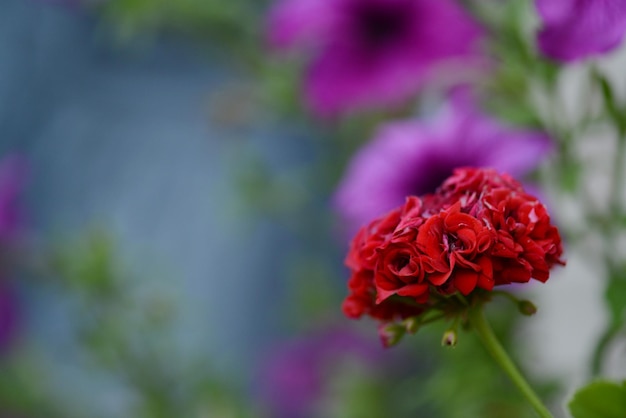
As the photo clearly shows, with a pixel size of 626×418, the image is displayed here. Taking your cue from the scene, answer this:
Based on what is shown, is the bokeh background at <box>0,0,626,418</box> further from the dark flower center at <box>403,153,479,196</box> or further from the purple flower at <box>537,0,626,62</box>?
the purple flower at <box>537,0,626,62</box>

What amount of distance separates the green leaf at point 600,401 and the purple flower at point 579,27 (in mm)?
110

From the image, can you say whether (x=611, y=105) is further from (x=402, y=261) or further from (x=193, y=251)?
(x=193, y=251)

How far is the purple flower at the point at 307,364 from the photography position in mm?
968

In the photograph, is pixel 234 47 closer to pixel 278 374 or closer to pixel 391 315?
pixel 278 374

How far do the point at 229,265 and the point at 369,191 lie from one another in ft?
2.80

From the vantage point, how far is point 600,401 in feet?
0.79

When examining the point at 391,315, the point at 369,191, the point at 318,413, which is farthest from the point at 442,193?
the point at 318,413

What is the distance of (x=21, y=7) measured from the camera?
126 cm

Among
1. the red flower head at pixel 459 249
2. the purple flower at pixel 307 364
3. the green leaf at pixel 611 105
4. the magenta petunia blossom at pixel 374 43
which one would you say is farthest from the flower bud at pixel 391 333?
the purple flower at pixel 307 364

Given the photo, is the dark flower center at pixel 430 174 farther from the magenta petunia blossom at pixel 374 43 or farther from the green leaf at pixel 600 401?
the green leaf at pixel 600 401

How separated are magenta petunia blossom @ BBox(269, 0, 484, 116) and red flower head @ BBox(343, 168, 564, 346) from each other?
0.31m

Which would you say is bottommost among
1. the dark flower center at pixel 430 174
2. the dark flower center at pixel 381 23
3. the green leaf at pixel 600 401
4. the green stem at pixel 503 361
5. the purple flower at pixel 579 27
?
the green leaf at pixel 600 401

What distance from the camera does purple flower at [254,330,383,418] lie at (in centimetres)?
97

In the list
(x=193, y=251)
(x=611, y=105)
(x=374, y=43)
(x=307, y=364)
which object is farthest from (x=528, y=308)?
(x=193, y=251)
